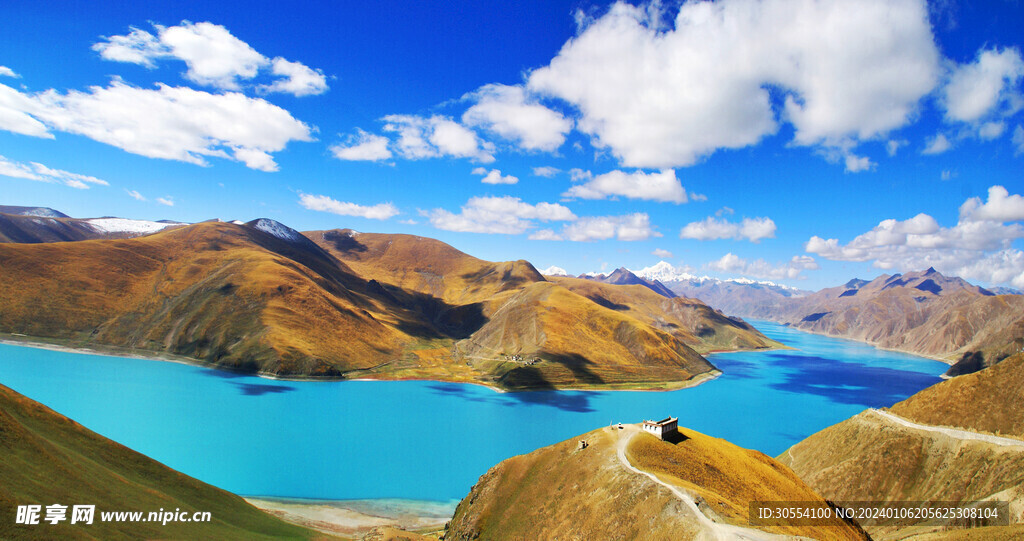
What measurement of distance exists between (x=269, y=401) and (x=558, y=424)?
274ft

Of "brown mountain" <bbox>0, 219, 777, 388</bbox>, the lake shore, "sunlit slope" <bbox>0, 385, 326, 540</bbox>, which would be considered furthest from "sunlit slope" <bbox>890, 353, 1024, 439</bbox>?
"brown mountain" <bbox>0, 219, 777, 388</bbox>

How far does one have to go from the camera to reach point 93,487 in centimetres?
3897

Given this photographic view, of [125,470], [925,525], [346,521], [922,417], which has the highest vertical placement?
[922,417]

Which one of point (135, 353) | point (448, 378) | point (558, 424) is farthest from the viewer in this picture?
point (448, 378)

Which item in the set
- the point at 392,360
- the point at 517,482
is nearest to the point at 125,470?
the point at 517,482

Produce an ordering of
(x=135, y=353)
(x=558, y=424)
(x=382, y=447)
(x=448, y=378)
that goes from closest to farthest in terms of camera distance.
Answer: (x=382, y=447) → (x=558, y=424) → (x=135, y=353) → (x=448, y=378)

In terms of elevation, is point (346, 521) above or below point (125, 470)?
below

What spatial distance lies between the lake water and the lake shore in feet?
9.39

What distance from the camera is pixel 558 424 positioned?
118 meters

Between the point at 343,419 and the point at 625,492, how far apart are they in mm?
90938

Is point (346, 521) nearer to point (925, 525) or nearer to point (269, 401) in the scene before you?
point (269, 401)

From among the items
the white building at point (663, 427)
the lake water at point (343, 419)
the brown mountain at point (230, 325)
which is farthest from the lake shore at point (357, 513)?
the brown mountain at point (230, 325)

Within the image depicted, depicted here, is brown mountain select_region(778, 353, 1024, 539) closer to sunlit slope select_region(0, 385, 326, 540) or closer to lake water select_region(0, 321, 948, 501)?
lake water select_region(0, 321, 948, 501)

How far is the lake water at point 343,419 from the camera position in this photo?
7956 centimetres
